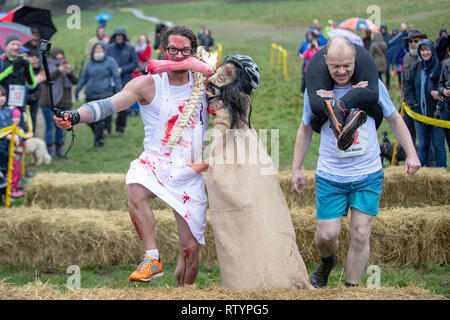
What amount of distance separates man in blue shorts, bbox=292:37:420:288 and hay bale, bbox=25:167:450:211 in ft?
10.8

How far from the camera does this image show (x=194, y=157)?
478 cm

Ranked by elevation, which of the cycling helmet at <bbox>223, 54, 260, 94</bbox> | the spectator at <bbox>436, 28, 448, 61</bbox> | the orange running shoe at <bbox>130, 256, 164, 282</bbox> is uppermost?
the spectator at <bbox>436, 28, 448, 61</bbox>

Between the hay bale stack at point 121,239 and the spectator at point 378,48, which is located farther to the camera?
the spectator at point 378,48

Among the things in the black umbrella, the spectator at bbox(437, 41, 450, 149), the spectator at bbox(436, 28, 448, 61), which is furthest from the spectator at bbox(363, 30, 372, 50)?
the black umbrella

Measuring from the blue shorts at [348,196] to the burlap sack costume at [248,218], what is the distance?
0.62 metres

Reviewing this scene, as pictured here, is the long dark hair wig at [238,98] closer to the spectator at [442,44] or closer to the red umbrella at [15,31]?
the spectator at [442,44]

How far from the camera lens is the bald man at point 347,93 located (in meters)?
4.32

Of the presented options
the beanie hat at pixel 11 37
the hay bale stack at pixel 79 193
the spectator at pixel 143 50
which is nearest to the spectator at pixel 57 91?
the beanie hat at pixel 11 37

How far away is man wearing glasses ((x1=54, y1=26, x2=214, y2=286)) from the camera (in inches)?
183

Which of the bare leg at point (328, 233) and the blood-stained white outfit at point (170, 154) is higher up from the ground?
the blood-stained white outfit at point (170, 154)

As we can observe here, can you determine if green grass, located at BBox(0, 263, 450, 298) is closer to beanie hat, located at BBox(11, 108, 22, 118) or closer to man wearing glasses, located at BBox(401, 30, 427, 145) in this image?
beanie hat, located at BBox(11, 108, 22, 118)

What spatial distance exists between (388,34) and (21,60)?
22.2 feet

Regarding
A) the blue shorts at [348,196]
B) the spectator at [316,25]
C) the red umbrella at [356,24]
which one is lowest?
the blue shorts at [348,196]
